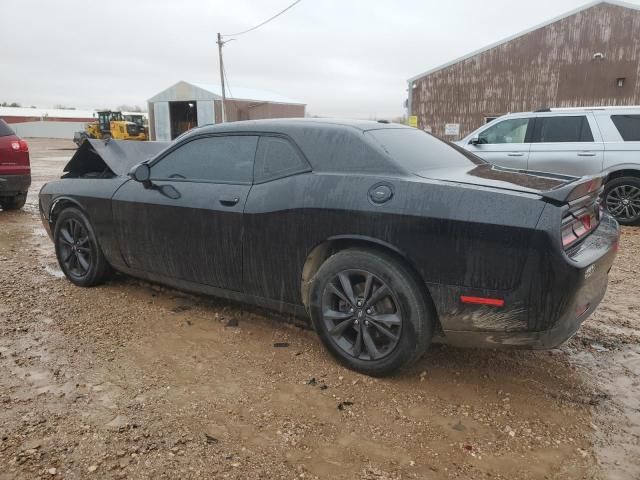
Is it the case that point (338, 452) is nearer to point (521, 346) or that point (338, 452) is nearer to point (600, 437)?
point (521, 346)

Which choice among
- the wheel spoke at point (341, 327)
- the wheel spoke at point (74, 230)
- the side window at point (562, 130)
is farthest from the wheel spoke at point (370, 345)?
the side window at point (562, 130)

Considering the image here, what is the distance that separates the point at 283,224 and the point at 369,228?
616 mm

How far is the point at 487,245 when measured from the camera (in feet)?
8.16

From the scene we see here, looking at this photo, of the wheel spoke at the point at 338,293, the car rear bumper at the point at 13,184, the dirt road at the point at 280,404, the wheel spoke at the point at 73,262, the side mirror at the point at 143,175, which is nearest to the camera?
the dirt road at the point at 280,404

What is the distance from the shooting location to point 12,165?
8.51m

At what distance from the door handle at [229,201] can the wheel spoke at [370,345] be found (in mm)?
1220

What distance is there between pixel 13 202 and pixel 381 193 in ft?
27.8

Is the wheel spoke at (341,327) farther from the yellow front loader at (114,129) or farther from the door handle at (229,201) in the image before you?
the yellow front loader at (114,129)

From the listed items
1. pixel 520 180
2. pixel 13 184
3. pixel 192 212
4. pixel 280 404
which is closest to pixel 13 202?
pixel 13 184

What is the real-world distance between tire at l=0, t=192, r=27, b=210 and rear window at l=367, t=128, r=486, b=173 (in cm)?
797

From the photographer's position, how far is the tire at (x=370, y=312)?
109 inches

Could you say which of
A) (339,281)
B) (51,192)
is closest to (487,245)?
(339,281)

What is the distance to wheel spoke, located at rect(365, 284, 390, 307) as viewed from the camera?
9.29 ft

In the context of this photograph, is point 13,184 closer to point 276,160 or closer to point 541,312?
point 276,160
